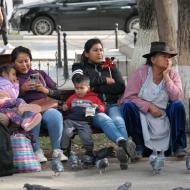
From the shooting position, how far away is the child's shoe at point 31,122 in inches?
269

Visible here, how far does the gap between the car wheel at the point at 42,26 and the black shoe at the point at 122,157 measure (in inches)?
648

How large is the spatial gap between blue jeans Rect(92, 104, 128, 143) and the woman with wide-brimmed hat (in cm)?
14

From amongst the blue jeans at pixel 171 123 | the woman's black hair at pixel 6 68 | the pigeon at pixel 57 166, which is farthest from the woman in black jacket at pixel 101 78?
the pigeon at pixel 57 166

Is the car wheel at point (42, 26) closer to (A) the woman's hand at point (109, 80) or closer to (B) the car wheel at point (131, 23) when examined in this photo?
(B) the car wheel at point (131, 23)

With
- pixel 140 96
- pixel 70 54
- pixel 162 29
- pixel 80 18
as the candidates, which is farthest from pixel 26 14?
pixel 140 96

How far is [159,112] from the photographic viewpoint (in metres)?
7.16

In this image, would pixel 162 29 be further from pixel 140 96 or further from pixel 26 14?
pixel 26 14

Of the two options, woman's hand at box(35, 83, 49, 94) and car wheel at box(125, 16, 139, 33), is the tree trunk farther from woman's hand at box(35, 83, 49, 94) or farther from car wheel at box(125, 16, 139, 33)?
car wheel at box(125, 16, 139, 33)

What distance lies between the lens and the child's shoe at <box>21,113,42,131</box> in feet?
22.4

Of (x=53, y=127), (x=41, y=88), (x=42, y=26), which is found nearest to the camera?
(x=53, y=127)

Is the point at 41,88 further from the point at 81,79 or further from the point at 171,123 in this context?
the point at 171,123

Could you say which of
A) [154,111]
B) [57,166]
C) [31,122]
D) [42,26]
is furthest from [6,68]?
[42,26]

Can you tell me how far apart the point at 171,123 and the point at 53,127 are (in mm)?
1247

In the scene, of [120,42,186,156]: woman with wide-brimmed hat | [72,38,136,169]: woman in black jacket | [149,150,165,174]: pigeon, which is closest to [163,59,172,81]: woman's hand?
[120,42,186,156]: woman with wide-brimmed hat
